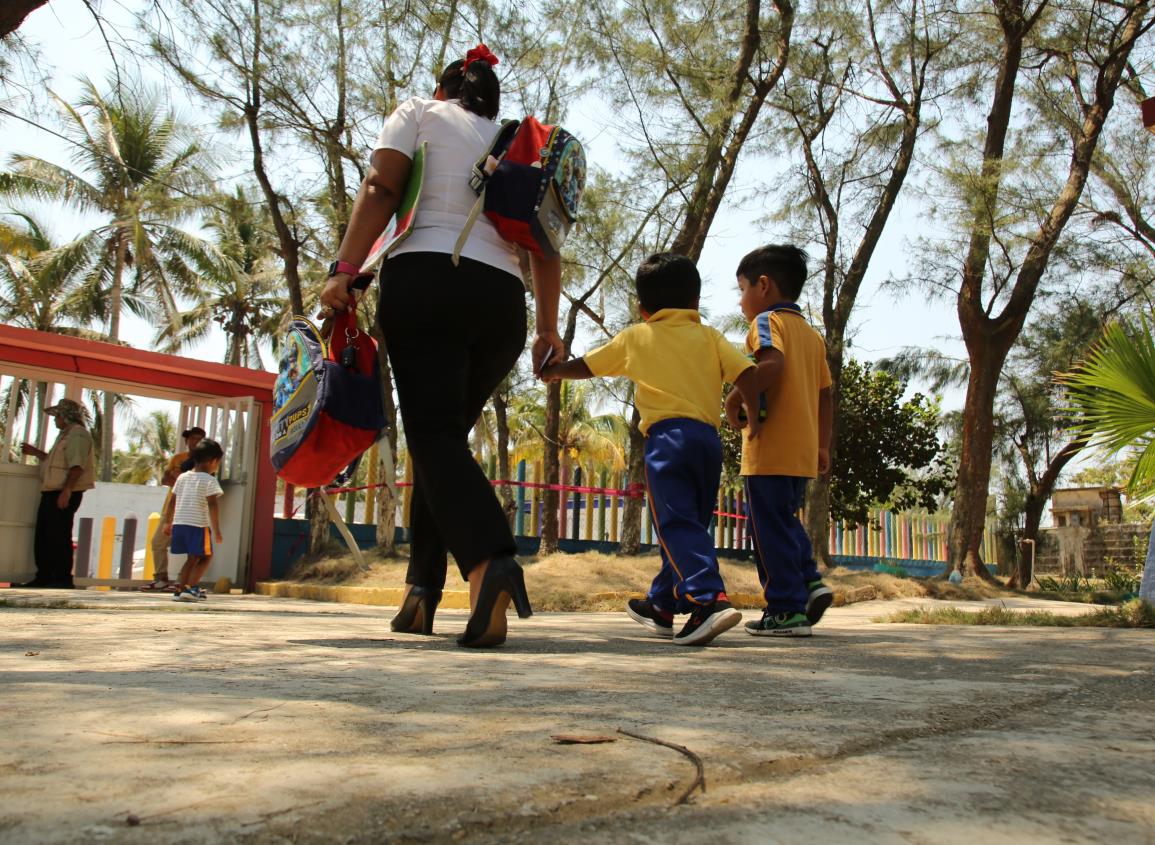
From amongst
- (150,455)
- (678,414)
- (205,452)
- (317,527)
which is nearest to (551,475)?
(317,527)

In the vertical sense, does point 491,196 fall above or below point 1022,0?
below

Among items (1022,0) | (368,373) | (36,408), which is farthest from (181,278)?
(368,373)

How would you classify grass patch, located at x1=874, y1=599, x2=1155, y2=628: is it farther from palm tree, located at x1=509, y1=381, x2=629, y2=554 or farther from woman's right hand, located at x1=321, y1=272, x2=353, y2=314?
palm tree, located at x1=509, y1=381, x2=629, y2=554

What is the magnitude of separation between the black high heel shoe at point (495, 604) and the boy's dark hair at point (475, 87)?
1616 millimetres

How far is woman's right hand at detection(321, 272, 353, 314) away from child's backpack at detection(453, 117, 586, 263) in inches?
15.5

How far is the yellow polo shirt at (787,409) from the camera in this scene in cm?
396

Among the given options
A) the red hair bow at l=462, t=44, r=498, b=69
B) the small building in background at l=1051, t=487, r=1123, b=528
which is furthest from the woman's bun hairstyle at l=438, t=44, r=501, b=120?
the small building in background at l=1051, t=487, r=1123, b=528

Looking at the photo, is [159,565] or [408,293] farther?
[159,565]

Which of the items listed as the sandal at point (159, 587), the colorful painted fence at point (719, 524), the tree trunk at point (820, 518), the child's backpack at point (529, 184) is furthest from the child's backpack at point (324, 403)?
the tree trunk at point (820, 518)

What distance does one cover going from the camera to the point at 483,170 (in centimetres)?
310

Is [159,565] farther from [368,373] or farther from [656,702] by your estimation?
[656,702]

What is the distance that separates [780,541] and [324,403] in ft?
6.13

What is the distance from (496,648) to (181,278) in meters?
34.5

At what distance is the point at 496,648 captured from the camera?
9.10 feet
